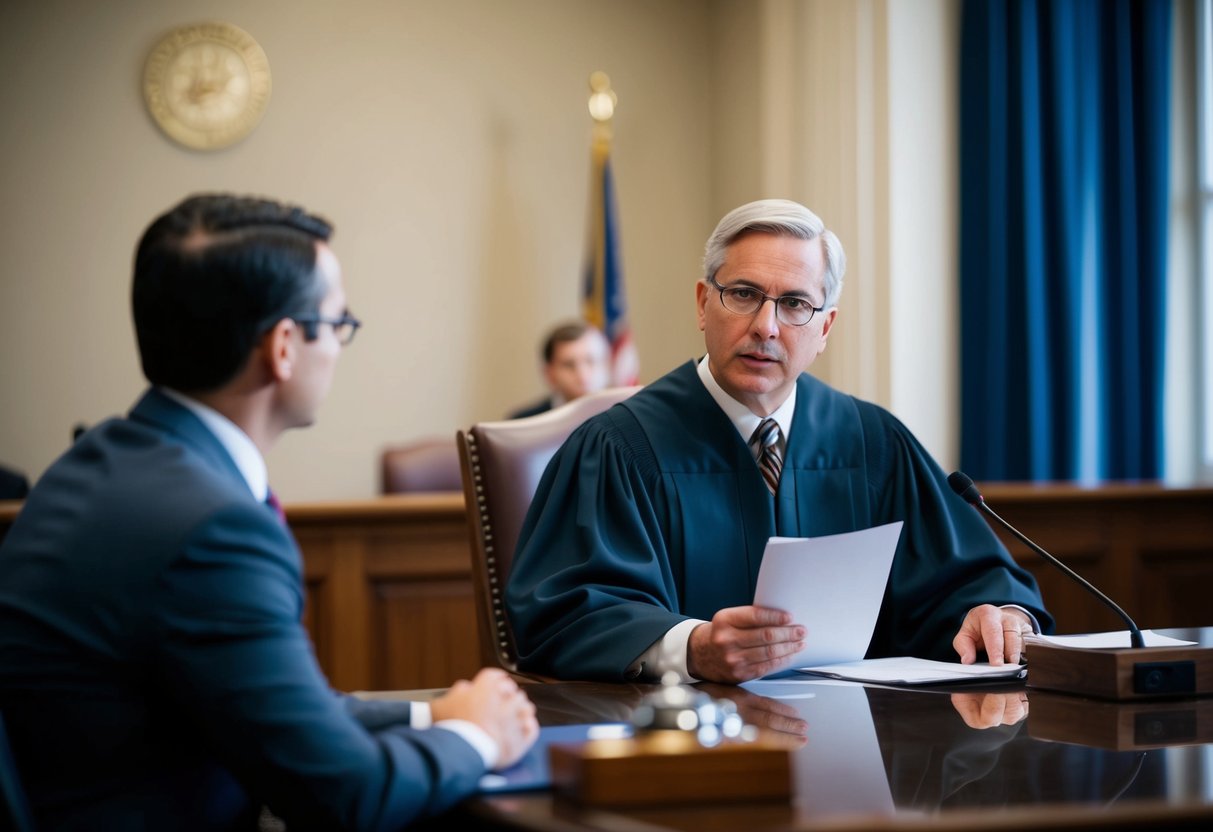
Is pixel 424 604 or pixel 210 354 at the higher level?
pixel 210 354

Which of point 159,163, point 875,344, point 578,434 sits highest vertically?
point 159,163

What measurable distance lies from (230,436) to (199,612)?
0.26 m

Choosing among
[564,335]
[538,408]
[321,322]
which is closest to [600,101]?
[564,335]

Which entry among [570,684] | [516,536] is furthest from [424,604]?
[570,684]

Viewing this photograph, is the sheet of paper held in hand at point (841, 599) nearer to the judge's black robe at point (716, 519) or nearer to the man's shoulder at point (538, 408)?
the judge's black robe at point (716, 519)

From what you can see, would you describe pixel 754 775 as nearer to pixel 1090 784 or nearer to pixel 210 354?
pixel 1090 784

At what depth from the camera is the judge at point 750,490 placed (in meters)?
2.41

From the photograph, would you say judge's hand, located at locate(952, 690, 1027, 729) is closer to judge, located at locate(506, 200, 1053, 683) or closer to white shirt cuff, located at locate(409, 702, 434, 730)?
judge, located at locate(506, 200, 1053, 683)

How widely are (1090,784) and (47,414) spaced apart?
6715 millimetres

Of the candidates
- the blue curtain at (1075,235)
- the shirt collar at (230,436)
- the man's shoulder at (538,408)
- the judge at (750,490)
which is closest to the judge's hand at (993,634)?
the judge at (750,490)

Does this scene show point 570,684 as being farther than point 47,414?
No

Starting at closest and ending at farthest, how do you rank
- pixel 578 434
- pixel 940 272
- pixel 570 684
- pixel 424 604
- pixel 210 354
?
pixel 210 354
pixel 570 684
pixel 578 434
pixel 424 604
pixel 940 272

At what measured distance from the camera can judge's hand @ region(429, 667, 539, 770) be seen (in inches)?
57.7

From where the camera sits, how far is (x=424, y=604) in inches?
173
